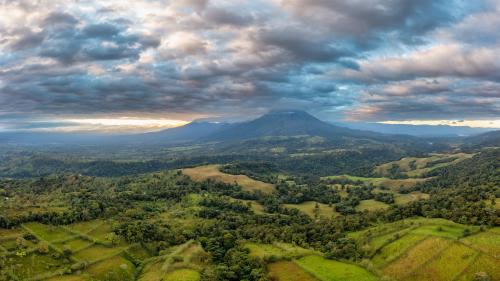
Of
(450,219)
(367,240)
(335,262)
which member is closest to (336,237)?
(367,240)

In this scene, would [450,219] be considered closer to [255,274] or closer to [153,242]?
[255,274]

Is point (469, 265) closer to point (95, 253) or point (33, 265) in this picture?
point (95, 253)

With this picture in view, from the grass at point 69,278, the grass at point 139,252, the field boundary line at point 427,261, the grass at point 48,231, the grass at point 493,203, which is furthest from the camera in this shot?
the grass at point 48,231

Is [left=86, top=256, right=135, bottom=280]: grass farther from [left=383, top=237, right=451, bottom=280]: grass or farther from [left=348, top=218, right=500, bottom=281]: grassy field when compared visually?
[left=383, top=237, right=451, bottom=280]: grass

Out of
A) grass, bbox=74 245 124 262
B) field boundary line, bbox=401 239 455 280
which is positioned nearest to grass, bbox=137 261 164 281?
grass, bbox=74 245 124 262

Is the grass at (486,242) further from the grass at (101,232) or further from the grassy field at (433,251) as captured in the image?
the grass at (101,232)

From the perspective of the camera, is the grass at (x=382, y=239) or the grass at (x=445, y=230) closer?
the grass at (x=445, y=230)

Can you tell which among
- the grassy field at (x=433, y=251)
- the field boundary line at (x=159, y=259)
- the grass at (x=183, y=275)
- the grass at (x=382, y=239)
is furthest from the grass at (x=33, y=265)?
the grass at (x=382, y=239)
